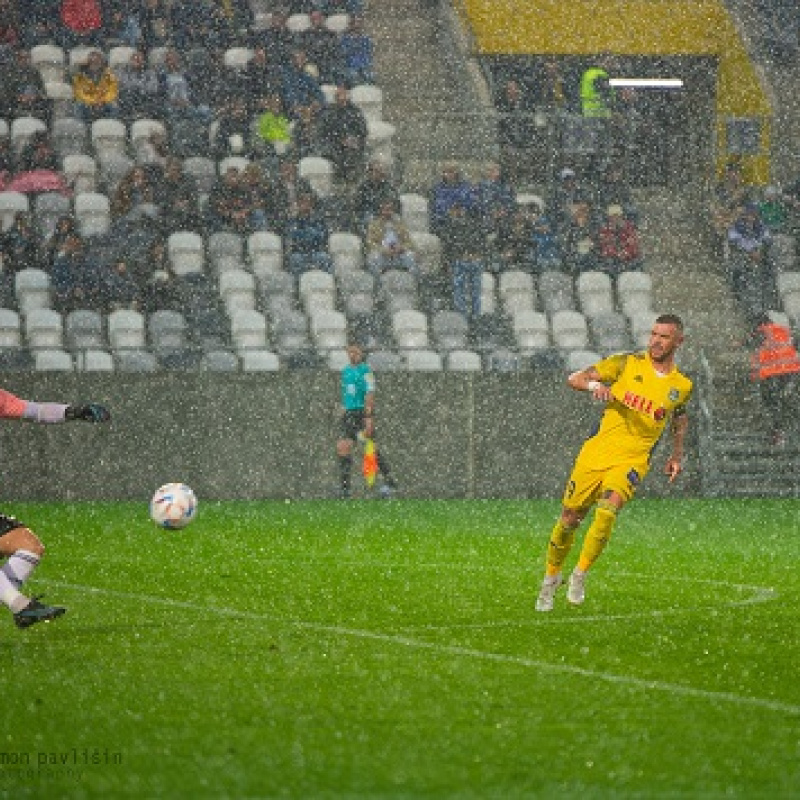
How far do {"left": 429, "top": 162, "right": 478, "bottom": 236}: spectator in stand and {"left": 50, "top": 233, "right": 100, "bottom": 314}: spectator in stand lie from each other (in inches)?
193

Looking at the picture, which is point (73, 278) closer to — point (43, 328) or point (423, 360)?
point (43, 328)

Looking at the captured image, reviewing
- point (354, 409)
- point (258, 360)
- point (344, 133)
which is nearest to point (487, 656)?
point (354, 409)

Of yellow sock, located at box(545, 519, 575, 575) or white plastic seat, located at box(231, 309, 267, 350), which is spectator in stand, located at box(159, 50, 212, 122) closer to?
white plastic seat, located at box(231, 309, 267, 350)

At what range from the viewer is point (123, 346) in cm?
2461

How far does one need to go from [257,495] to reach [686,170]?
1063cm

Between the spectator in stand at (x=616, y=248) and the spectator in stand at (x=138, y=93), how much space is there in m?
6.40

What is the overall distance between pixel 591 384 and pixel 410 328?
1415 centimetres

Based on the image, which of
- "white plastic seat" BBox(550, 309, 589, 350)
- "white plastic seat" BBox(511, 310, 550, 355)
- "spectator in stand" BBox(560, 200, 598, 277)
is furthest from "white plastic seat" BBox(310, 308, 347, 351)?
"spectator in stand" BBox(560, 200, 598, 277)

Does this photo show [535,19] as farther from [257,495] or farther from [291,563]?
[291,563]

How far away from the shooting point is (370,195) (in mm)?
27172

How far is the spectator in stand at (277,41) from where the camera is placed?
28.3 metres


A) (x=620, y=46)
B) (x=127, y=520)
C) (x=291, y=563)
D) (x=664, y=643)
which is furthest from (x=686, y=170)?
(x=664, y=643)

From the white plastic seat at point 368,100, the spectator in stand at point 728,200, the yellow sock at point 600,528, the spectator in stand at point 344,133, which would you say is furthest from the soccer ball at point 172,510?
the spectator in stand at point 728,200

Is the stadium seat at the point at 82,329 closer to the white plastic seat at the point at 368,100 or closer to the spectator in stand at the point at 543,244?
the white plastic seat at the point at 368,100
